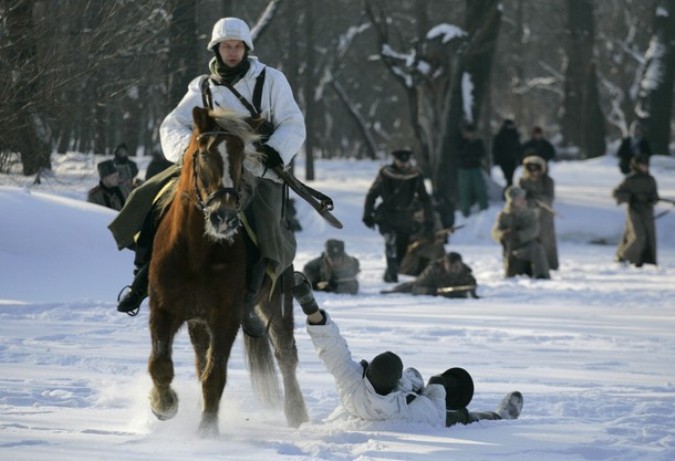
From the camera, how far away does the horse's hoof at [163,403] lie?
7637 millimetres

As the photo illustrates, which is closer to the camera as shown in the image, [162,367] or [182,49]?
[162,367]

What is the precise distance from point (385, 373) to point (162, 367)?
111 cm

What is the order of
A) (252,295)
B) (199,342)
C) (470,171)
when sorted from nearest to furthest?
1. (252,295)
2. (199,342)
3. (470,171)

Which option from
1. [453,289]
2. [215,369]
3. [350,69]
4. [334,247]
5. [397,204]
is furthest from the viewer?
[350,69]

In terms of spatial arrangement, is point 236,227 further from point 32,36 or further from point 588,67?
point 588,67

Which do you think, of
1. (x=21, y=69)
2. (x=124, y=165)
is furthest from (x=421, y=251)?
(x=21, y=69)

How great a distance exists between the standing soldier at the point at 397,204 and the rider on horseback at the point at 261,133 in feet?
35.6

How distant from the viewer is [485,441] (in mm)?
7398

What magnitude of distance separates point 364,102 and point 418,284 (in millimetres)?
43209

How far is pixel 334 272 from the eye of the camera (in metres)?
16.9

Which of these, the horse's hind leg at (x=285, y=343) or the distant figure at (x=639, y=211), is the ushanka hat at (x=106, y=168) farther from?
the horse's hind leg at (x=285, y=343)

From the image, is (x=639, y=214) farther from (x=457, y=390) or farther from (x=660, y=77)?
(x=457, y=390)

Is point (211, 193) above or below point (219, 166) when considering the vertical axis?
below

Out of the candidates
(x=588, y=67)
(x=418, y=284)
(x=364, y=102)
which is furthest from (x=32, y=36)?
(x=364, y=102)
